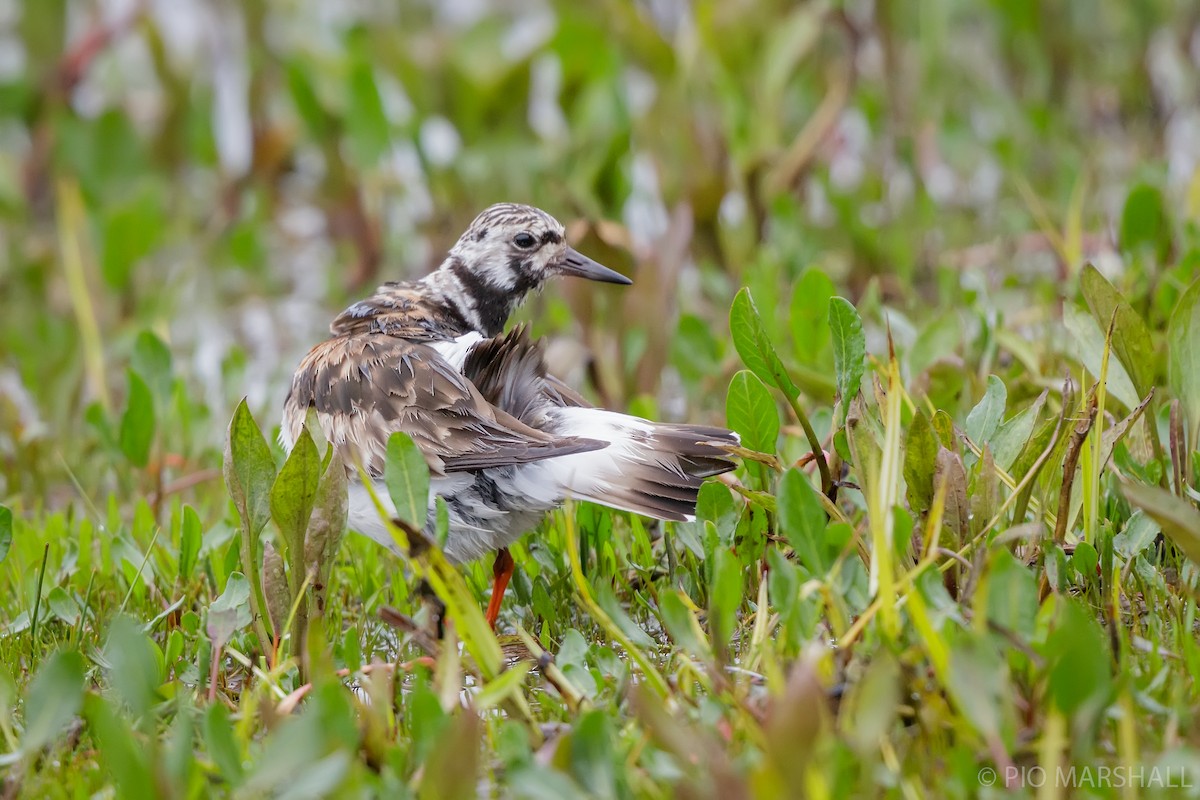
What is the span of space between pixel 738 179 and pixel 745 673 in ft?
13.3

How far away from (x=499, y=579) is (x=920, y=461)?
49.4 inches

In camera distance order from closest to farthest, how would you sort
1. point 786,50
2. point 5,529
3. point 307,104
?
point 5,529, point 786,50, point 307,104

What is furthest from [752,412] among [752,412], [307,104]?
[307,104]

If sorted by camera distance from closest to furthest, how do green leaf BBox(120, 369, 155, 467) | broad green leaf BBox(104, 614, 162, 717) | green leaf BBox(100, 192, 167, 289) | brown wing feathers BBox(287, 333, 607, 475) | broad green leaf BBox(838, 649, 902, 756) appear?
1. broad green leaf BBox(838, 649, 902, 756)
2. broad green leaf BBox(104, 614, 162, 717)
3. brown wing feathers BBox(287, 333, 607, 475)
4. green leaf BBox(120, 369, 155, 467)
5. green leaf BBox(100, 192, 167, 289)

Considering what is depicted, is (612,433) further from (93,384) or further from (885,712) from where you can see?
(93,384)

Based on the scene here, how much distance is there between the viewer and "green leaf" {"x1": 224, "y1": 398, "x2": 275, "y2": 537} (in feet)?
10.6

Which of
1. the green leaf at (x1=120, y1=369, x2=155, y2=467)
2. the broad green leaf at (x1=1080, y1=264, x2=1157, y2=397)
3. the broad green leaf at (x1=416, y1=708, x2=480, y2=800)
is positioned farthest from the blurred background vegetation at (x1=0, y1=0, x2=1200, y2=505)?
the broad green leaf at (x1=416, y1=708, x2=480, y2=800)

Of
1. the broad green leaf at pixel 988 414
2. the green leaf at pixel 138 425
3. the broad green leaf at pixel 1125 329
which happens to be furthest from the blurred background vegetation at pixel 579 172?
the broad green leaf at pixel 988 414

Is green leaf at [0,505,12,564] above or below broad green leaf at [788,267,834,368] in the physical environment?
above

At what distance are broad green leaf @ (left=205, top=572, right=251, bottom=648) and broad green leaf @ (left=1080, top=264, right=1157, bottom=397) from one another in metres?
2.21

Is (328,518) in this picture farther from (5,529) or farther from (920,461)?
(920,461)

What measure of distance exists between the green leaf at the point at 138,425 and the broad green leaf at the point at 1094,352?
9.37ft

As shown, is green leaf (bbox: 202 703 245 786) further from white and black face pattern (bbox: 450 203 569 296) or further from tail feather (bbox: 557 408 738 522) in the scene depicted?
white and black face pattern (bbox: 450 203 569 296)

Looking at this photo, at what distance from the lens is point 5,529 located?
333cm
